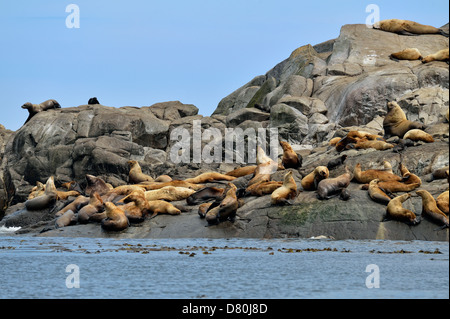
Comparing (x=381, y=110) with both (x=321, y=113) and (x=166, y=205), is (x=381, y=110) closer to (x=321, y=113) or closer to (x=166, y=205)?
(x=321, y=113)

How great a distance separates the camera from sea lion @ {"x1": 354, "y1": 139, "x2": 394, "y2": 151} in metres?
19.4

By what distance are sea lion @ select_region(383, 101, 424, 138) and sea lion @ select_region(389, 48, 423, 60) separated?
10353mm

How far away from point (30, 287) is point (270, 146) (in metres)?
23.7

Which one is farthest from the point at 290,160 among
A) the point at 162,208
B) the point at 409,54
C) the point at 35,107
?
the point at 35,107

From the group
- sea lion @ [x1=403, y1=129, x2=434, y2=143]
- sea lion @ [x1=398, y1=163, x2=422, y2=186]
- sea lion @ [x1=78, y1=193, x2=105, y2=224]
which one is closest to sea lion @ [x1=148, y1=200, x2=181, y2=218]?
sea lion @ [x1=78, y1=193, x2=105, y2=224]

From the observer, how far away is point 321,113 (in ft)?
104

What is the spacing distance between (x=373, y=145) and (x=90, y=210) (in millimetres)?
8733

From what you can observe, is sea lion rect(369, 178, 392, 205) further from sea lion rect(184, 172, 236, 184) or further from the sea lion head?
the sea lion head

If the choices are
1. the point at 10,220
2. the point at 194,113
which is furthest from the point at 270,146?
the point at 10,220

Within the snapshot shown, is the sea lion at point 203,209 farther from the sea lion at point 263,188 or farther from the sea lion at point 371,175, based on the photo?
the sea lion at point 371,175

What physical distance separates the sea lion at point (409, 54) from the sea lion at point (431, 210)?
62.5ft

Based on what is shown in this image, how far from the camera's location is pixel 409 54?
105 feet

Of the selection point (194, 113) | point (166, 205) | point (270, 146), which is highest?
point (194, 113)

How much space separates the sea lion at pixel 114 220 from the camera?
16.6 metres
